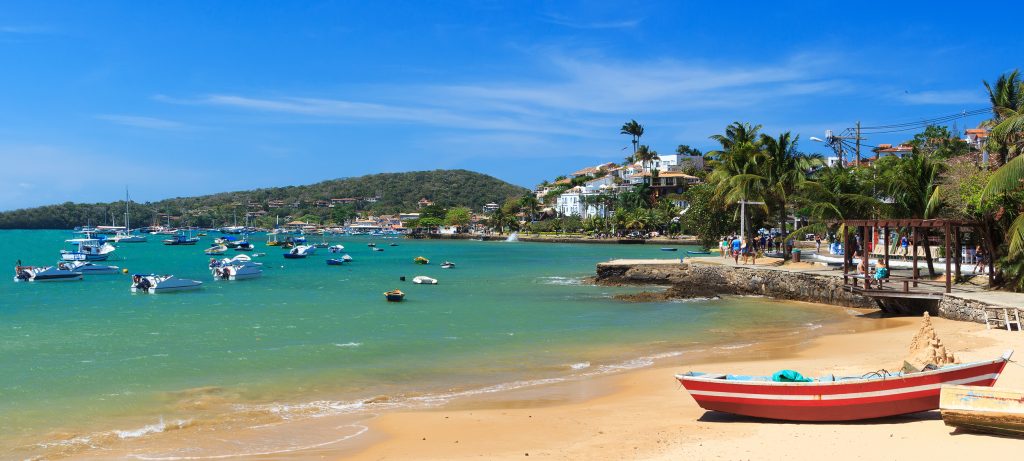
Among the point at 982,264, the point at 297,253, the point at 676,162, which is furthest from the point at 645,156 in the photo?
the point at 982,264

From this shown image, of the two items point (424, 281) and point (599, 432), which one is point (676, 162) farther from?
point (599, 432)

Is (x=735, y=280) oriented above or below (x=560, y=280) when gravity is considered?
above

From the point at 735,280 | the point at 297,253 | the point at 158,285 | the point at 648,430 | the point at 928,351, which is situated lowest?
the point at 158,285

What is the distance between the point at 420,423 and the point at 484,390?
3.18 metres

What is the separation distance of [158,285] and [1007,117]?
136 feet

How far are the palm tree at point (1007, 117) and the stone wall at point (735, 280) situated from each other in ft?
24.4

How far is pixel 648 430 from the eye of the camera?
12023 millimetres

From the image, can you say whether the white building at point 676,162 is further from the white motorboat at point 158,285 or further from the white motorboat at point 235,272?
the white motorboat at point 158,285

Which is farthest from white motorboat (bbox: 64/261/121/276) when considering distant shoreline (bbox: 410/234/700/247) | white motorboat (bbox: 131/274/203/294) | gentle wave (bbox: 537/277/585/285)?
distant shoreline (bbox: 410/234/700/247)

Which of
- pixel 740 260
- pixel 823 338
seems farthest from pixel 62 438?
pixel 740 260

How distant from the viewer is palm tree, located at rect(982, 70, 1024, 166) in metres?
22.5

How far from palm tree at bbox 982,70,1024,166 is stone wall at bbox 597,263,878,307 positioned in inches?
293

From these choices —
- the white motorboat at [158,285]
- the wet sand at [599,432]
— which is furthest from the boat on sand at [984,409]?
the white motorboat at [158,285]

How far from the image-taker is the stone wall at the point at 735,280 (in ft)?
107
